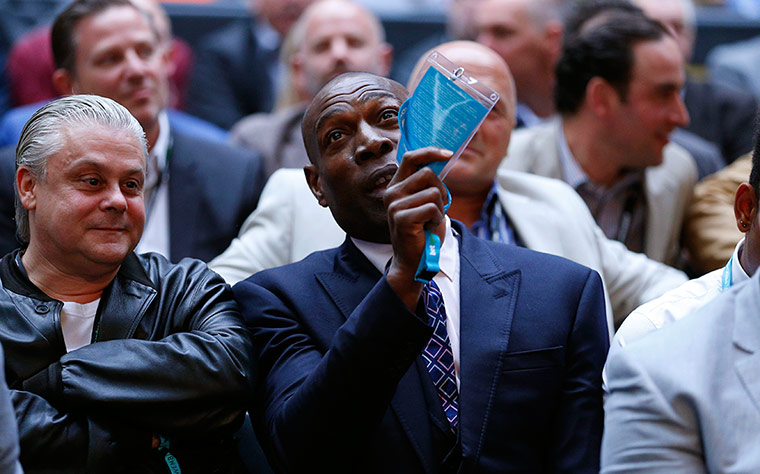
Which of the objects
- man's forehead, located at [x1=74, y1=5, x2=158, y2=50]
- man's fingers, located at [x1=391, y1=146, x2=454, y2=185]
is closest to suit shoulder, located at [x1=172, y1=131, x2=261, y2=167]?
man's forehead, located at [x1=74, y1=5, x2=158, y2=50]

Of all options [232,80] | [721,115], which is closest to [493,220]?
[721,115]

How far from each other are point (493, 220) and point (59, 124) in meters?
1.29

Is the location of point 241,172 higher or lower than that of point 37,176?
lower

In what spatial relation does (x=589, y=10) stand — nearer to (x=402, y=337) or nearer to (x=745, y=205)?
(x=745, y=205)

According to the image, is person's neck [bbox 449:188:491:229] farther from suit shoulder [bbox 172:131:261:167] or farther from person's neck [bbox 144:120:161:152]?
person's neck [bbox 144:120:161:152]

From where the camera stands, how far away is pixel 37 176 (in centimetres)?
205

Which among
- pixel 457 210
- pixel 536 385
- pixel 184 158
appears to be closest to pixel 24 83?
pixel 184 158

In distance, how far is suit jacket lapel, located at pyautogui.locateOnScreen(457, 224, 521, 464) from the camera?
1974mm

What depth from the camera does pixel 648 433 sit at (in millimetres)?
1578

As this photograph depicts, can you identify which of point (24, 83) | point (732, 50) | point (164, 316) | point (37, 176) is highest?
point (37, 176)

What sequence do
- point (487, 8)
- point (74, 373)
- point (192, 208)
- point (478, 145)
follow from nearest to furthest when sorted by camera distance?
point (74, 373)
point (478, 145)
point (192, 208)
point (487, 8)

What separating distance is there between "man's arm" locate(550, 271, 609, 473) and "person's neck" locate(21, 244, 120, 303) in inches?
36.1

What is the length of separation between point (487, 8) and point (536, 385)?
106 inches

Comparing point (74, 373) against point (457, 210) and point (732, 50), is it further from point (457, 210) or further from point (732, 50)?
point (732, 50)
